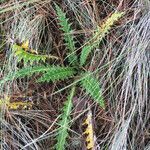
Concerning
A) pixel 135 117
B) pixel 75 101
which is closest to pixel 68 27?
pixel 75 101

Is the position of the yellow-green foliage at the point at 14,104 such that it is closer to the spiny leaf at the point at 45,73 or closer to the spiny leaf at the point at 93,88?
the spiny leaf at the point at 45,73

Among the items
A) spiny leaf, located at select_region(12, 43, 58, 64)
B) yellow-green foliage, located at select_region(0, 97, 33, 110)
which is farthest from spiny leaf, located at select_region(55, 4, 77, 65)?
yellow-green foliage, located at select_region(0, 97, 33, 110)

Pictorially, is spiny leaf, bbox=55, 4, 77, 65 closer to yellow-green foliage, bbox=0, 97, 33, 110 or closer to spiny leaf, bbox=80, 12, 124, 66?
spiny leaf, bbox=80, 12, 124, 66

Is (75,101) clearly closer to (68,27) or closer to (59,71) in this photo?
(59,71)

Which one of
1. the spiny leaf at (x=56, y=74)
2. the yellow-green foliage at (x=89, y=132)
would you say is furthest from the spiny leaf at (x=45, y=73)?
the yellow-green foliage at (x=89, y=132)

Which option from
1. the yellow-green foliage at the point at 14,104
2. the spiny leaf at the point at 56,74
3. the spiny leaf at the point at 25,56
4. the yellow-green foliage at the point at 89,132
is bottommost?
the yellow-green foliage at the point at 89,132

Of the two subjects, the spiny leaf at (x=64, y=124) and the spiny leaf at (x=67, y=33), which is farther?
the spiny leaf at (x=67, y=33)

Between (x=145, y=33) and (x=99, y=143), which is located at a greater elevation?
(x=145, y=33)
